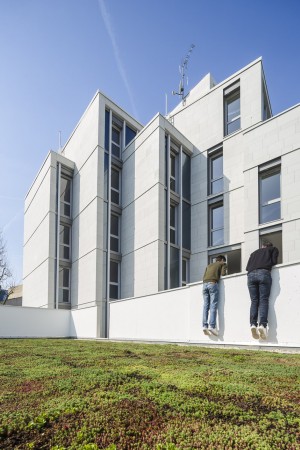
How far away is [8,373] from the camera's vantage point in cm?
436

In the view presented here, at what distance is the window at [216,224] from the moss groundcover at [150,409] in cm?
1298

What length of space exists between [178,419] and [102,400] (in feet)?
2.41

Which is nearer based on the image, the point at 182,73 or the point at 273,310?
the point at 273,310

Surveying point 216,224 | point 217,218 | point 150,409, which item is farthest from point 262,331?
point 217,218

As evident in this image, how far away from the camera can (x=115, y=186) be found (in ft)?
66.9

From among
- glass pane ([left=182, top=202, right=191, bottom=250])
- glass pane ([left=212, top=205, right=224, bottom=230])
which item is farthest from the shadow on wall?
glass pane ([left=182, top=202, right=191, bottom=250])

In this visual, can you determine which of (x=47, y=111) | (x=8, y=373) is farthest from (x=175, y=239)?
(x=8, y=373)

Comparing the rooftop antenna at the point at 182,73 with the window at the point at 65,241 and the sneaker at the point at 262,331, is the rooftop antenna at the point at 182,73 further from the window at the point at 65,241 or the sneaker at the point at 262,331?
the sneaker at the point at 262,331

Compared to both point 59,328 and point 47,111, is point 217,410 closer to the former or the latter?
point 47,111

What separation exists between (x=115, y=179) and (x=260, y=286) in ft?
47.2

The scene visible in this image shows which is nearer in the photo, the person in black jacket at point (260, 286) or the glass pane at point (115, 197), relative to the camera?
the person in black jacket at point (260, 286)

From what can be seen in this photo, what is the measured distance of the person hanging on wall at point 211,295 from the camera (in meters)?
8.52

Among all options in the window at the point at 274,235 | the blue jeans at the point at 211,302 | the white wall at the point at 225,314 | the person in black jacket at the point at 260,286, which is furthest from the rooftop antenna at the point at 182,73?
the person in black jacket at the point at 260,286

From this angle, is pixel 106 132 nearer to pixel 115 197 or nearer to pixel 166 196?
pixel 115 197
